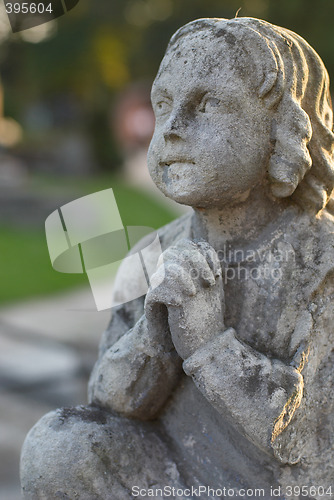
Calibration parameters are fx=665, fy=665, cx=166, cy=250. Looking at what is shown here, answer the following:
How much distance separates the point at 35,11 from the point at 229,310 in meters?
2.65

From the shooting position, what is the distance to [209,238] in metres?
2.00

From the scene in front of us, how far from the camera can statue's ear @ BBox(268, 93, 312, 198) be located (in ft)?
5.89

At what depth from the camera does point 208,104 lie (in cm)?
179

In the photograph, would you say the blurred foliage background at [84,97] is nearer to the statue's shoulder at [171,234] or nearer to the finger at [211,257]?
the statue's shoulder at [171,234]

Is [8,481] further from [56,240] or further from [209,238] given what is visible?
[209,238]

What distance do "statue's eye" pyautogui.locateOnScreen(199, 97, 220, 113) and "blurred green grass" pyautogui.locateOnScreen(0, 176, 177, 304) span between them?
232 centimetres

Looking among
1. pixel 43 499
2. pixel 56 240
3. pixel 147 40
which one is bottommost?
pixel 147 40

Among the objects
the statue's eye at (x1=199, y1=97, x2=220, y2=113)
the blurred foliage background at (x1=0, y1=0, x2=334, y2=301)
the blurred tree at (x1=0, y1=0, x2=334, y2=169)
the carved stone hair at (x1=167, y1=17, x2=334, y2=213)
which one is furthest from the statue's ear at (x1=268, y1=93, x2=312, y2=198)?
the blurred tree at (x1=0, y1=0, x2=334, y2=169)

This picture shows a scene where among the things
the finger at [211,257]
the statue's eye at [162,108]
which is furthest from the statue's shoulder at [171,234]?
the statue's eye at [162,108]

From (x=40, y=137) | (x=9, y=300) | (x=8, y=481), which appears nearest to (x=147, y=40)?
(x=40, y=137)

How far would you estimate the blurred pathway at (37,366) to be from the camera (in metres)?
3.74

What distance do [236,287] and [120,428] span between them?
0.55 meters

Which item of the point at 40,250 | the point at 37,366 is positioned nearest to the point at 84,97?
the point at 40,250

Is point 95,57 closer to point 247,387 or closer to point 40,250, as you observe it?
point 40,250
